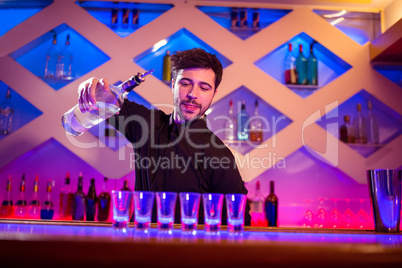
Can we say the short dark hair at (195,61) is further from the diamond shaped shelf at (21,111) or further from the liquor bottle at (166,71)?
the diamond shaped shelf at (21,111)

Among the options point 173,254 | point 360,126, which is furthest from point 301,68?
point 173,254

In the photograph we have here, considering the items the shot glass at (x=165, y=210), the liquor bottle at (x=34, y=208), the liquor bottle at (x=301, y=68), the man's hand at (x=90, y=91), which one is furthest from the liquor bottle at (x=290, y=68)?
the shot glass at (x=165, y=210)

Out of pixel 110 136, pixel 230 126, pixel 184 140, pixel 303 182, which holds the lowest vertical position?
pixel 303 182

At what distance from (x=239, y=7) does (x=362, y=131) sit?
131 centimetres

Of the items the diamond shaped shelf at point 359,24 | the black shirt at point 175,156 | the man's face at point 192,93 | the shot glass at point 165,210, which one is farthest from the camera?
the diamond shaped shelf at point 359,24

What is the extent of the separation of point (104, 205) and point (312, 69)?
1797 mm

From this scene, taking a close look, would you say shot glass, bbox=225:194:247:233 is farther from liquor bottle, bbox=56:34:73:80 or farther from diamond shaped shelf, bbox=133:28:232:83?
liquor bottle, bbox=56:34:73:80

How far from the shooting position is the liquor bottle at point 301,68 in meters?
2.85

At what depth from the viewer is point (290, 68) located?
2.90 m

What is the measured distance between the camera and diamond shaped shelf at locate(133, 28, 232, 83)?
286 centimetres

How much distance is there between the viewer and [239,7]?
2949mm

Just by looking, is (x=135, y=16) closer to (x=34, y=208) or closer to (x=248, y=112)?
(x=248, y=112)

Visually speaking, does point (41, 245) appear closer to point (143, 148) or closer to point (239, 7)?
point (143, 148)

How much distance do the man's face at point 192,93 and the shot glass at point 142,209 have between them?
1.04m
